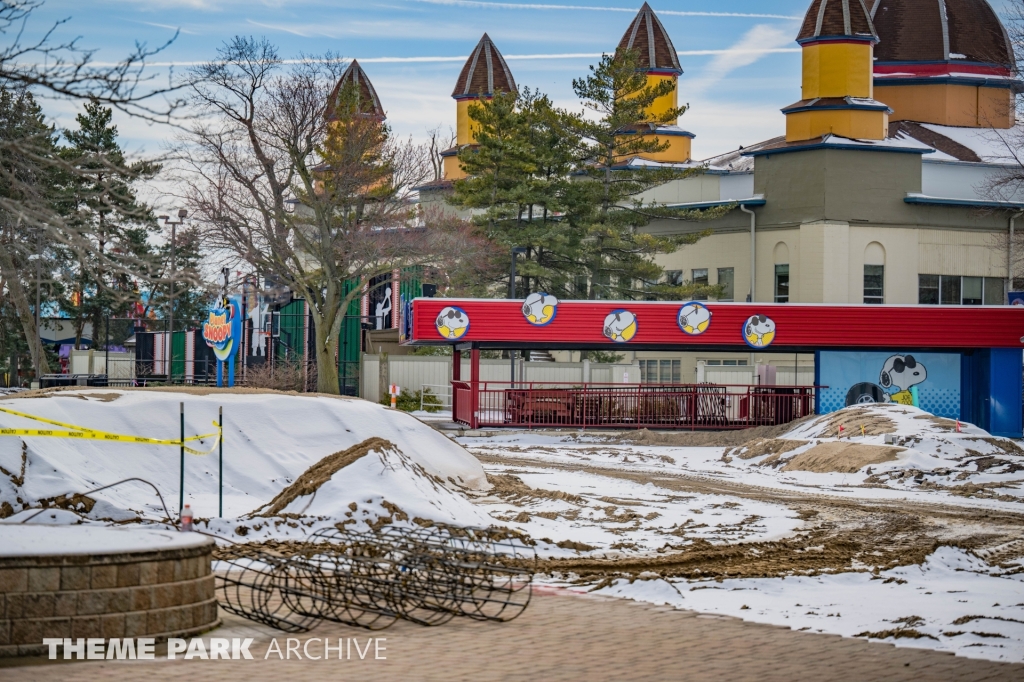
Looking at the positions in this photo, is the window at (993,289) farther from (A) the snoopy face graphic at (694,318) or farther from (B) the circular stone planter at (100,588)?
(B) the circular stone planter at (100,588)

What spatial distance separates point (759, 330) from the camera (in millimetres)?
41156

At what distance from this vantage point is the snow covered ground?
12.7 metres

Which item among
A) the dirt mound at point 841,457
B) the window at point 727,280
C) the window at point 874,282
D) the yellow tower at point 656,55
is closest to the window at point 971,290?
the window at point 874,282

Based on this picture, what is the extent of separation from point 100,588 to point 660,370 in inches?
2239

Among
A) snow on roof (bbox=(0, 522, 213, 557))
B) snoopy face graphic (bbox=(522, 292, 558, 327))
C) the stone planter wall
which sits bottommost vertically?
the stone planter wall

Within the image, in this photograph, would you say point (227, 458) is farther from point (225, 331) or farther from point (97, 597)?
point (225, 331)

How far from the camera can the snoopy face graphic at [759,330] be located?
41125mm

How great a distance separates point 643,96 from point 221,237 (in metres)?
19.6

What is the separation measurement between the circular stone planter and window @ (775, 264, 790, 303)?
55.6m

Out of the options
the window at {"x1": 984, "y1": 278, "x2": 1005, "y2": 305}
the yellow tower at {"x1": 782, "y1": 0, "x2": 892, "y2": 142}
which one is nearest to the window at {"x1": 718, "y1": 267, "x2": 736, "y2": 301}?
the yellow tower at {"x1": 782, "y1": 0, "x2": 892, "y2": 142}

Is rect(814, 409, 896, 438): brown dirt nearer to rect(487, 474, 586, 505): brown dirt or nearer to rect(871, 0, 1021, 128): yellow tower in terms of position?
rect(487, 474, 586, 505): brown dirt

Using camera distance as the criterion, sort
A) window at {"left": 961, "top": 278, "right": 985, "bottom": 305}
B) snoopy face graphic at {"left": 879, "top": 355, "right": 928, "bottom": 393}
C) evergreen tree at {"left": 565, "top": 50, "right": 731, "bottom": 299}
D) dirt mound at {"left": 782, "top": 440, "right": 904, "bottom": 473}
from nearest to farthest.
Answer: dirt mound at {"left": 782, "top": 440, "right": 904, "bottom": 473}
snoopy face graphic at {"left": 879, "top": 355, "right": 928, "bottom": 393}
evergreen tree at {"left": 565, "top": 50, "right": 731, "bottom": 299}
window at {"left": 961, "top": 278, "right": 985, "bottom": 305}

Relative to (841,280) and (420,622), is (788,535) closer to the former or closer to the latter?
(420,622)

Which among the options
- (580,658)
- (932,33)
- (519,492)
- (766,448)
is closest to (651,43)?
(932,33)
